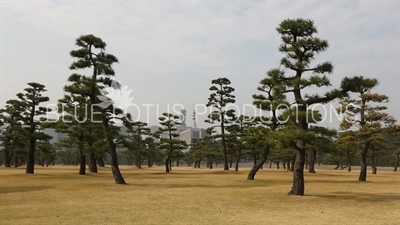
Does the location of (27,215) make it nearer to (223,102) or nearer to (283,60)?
(283,60)

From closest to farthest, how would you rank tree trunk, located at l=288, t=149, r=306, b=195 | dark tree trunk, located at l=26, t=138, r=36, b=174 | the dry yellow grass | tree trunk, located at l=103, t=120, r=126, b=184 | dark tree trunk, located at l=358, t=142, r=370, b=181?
the dry yellow grass, tree trunk, located at l=288, t=149, r=306, b=195, tree trunk, located at l=103, t=120, r=126, b=184, dark tree trunk, located at l=358, t=142, r=370, b=181, dark tree trunk, located at l=26, t=138, r=36, b=174

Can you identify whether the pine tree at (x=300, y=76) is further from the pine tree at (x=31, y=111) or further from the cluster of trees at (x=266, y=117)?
the pine tree at (x=31, y=111)

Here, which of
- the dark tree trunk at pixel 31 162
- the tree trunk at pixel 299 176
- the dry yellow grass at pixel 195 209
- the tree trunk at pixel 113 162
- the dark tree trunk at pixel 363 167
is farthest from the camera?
the dark tree trunk at pixel 31 162

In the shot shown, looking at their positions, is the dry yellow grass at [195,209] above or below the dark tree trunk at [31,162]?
below

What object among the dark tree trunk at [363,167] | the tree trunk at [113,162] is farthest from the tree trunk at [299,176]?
the dark tree trunk at [363,167]

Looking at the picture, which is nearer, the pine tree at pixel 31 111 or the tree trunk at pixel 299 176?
the tree trunk at pixel 299 176

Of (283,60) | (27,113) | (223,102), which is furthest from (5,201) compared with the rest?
(223,102)

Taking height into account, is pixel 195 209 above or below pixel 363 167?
below

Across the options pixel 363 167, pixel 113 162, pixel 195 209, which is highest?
pixel 113 162

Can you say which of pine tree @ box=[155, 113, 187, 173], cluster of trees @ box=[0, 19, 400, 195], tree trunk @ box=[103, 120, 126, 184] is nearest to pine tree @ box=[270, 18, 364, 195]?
cluster of trees @ box=[0, 19, 400, 195]

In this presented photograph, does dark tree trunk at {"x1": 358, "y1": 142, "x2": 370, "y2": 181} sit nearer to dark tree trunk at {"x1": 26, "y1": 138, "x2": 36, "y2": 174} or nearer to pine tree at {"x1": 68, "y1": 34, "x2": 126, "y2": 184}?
pine tree at {"x1": 68, "y1": 34, "x2": 126, "y2": 184}

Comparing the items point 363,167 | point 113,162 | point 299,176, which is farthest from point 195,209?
point 363,167

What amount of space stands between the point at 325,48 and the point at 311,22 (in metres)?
1.17

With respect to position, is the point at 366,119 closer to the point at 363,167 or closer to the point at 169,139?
the point at 363,167
